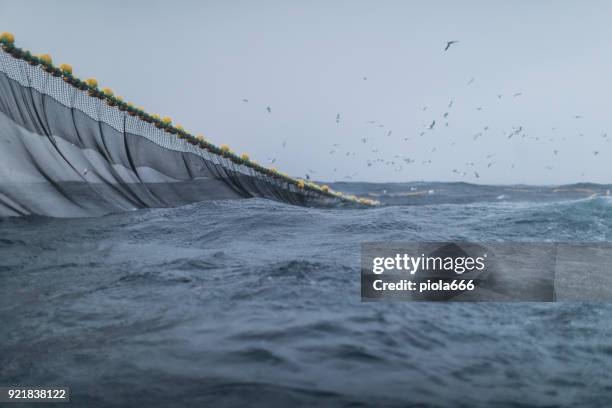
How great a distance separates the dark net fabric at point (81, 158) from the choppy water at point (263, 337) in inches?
75.6

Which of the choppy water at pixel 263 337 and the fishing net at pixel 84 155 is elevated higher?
the fishing net at pixel 84 155

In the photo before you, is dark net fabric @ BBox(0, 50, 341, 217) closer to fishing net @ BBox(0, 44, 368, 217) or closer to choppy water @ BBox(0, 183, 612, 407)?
fishing net @ BBox(0, 44, 368, 217)

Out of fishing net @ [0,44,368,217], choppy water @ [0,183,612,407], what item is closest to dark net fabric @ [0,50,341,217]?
fishing net @ [0,44,368,217]

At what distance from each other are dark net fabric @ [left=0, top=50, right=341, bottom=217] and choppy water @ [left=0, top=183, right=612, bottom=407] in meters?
1.92

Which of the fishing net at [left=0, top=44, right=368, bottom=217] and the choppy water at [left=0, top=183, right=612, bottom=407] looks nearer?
the choppy water at [left=0, top=183, right=612, bottom=407]

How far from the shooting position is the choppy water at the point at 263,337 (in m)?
2.19

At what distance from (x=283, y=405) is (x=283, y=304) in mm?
1325

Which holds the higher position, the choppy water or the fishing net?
the fishing net

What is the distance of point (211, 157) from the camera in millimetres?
9945

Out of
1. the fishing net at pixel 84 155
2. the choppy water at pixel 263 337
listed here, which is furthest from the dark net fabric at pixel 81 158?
the choppy water at pixel 263 337

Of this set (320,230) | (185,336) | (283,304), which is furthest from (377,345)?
Result: (320,230)

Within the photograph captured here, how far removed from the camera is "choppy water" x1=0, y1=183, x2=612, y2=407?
2188mm

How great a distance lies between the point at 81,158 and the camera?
7797 mm

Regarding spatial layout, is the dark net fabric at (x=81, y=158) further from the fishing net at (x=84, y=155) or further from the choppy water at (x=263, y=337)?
the choppy water at (x=263, y=337)
